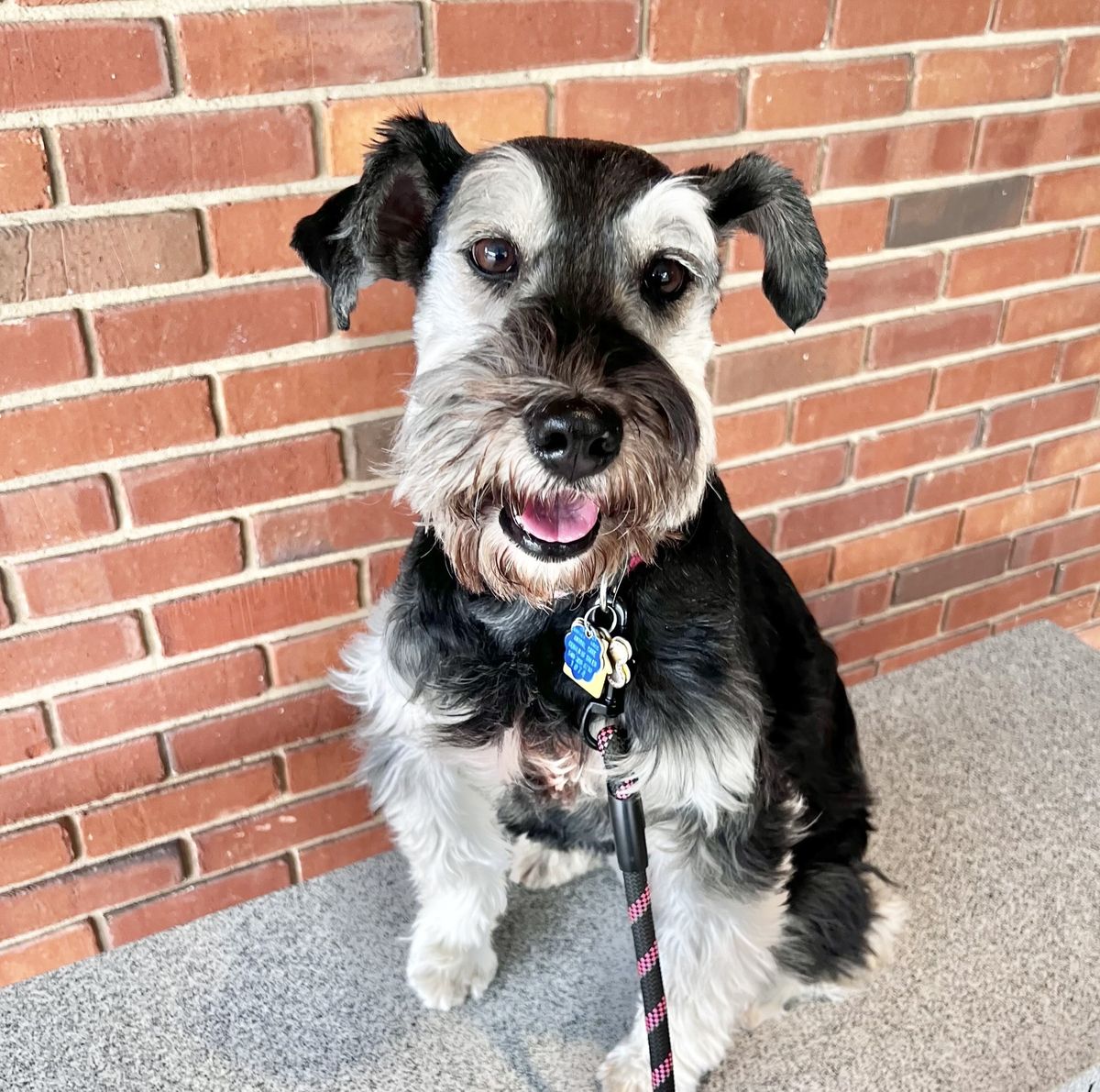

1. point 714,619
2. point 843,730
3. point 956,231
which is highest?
point 956,231

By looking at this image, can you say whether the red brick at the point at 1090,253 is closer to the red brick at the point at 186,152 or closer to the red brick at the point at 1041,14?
the red brick at the point at 1041,14

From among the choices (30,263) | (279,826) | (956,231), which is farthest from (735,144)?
(279,826)

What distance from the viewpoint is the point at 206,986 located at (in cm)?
149

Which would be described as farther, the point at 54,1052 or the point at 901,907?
the point at 901,907

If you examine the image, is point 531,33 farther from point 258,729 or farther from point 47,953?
point 47,953

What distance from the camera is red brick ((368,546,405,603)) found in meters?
1.56

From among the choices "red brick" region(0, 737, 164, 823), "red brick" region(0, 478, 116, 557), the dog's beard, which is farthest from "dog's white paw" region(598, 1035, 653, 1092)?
"red brick" region(0, 478, 116, 557)

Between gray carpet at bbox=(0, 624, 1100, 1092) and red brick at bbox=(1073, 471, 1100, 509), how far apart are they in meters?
0.73

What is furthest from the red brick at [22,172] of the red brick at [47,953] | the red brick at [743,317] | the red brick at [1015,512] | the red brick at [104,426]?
the red brick at [1015,512]

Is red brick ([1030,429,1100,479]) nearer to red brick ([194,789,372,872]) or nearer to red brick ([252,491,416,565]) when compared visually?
red brick ([252,491,416,565])

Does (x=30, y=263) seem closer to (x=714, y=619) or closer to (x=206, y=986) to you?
(x=714, y=619)

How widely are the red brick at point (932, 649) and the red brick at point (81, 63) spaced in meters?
1.77

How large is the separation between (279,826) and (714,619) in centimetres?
90

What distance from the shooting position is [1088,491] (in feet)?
7.47
